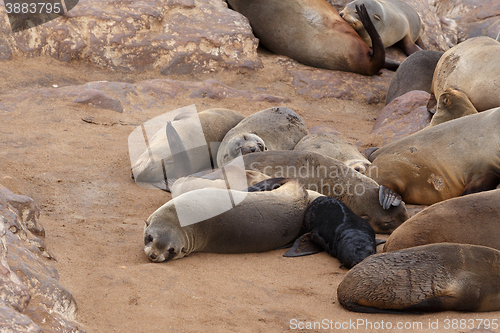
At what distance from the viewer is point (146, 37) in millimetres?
8094

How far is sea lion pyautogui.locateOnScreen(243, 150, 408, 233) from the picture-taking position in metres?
4.39

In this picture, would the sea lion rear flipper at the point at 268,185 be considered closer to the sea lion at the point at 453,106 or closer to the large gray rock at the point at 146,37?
the sea lion at the point at 453,106

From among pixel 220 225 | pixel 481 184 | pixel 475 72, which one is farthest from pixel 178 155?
pixel 475 72

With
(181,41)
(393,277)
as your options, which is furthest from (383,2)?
(393,277)

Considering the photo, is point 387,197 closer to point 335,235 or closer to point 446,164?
point 446,164

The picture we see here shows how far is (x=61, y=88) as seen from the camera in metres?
6.72

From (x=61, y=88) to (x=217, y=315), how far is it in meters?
4.99

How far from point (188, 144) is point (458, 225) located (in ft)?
9.96

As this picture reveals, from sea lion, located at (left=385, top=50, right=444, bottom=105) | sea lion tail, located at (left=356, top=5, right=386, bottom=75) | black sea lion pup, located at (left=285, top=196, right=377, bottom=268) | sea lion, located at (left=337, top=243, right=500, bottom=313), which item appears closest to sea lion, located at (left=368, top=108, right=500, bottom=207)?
black sea lion pup, located at (left=285, top=196, right=377, bottom=268)

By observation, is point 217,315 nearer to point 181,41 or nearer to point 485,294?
point 485,294

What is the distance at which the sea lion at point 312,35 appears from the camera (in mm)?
8914

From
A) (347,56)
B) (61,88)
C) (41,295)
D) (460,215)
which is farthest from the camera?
(347,56)

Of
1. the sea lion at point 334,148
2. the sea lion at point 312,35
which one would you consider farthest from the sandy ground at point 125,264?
the sea lion at point 312,35

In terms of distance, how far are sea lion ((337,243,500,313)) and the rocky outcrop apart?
1.49 meters
